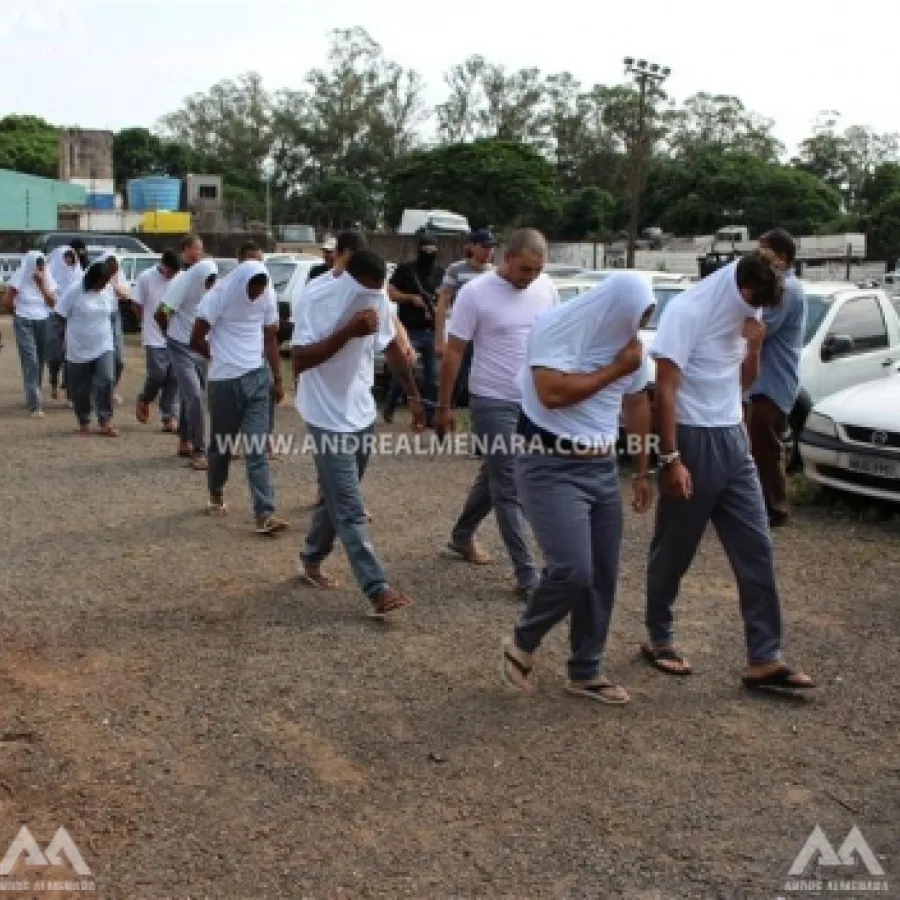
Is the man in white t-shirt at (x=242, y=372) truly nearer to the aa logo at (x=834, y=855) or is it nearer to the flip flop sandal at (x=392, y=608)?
the flip flop sandal at (x=392, y=608)

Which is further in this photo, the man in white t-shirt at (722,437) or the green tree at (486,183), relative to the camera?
the green tree at (486,183)

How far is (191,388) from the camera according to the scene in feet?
30.6

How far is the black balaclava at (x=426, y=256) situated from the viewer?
1162 cm

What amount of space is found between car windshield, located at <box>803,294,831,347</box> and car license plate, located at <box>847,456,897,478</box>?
1.77 meters

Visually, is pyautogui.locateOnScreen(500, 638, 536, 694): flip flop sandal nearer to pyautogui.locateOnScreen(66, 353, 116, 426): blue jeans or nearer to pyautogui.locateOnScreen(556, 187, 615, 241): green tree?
pyautogui.locateOnScreen(66, 353, 116, 426): blue jeans

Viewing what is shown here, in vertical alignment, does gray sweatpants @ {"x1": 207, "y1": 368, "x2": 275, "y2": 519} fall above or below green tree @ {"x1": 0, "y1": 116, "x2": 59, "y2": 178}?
below

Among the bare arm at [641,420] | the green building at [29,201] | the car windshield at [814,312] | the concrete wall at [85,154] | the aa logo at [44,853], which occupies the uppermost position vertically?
the concrete wall at [85,154]

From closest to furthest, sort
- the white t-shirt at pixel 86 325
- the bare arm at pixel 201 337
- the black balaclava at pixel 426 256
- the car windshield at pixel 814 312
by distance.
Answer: the bare arm at pixel 201 337 → the car windshield at pixel 814 312 → the white t-shirt at pixel 86 325 → the black balaclava at pixel 426 256

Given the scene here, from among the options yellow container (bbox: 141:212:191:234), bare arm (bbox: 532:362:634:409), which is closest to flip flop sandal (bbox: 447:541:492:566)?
bare arm (bbox: 532:362:634:409)

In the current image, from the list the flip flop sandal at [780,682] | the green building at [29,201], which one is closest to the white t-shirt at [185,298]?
the flip flop sandal at [780,682]

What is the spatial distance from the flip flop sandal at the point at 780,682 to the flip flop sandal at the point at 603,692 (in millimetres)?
570

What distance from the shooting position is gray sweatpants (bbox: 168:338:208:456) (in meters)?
9.32

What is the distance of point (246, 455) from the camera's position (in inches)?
280

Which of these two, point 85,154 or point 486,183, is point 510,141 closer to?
point 486,183
